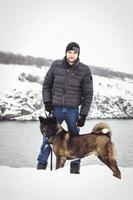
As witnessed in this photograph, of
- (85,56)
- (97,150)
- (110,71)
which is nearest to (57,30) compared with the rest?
(85,56)

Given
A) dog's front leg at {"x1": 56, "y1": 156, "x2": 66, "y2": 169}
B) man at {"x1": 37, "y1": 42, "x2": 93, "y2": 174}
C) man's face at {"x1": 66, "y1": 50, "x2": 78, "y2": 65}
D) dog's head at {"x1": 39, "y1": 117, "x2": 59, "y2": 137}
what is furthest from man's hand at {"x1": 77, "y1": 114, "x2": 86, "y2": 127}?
man's face at {"x1": 66, "y1": 50, "x2": 78, "y2": 65}

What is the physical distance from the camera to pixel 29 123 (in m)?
3.06

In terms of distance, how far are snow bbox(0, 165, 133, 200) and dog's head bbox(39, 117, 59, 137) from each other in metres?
0.27

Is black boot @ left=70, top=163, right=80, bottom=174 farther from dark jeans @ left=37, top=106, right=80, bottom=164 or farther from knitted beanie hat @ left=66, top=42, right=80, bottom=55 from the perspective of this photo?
knitted beanie hat @ left=66, top=42, right=80, bottom=55

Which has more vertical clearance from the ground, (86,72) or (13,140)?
(86,72)

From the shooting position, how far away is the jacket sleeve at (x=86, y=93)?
10.0 feet

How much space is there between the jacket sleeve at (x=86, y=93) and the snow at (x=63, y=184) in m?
0.41

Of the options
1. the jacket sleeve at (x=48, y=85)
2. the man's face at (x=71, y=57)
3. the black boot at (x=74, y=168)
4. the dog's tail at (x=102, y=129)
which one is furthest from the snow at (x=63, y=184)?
the man's face at (x=71, y=57)

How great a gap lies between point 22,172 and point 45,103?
0.50m

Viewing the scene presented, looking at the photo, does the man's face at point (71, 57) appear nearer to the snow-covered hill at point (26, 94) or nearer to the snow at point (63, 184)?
the snow-covered hill at point (26, 94)

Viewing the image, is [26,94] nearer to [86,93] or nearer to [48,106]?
[48,106]

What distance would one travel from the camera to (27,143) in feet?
10.1

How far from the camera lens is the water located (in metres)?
3.05

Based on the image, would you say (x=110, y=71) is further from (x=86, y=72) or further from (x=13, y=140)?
(x=13, y=140)
